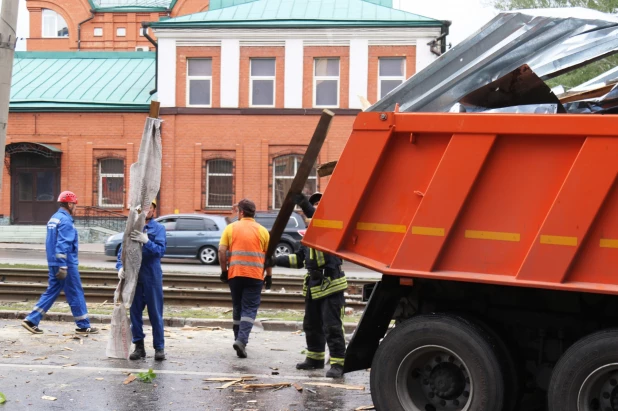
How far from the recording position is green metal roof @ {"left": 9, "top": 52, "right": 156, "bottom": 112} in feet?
113

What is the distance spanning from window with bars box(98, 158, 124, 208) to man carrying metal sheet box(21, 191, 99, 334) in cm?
2365

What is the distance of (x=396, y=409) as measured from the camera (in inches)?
252

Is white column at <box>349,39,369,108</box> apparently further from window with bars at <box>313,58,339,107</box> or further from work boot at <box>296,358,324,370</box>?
work boot at <box>296,358,324,370</box>

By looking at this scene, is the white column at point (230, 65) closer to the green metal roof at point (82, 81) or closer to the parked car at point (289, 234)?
the green metal roof at point (82, 81)

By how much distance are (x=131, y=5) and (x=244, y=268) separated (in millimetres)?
53676

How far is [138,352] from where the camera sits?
377 inches

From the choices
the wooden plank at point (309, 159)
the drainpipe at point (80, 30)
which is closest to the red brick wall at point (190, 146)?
the wooden plank at point (309, 159)

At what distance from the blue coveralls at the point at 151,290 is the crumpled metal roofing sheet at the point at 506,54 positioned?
12.8ft

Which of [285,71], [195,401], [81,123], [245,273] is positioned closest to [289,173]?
[285,71]

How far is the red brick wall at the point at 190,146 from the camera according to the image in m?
33.5

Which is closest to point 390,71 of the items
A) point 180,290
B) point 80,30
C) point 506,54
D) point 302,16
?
point 302,16

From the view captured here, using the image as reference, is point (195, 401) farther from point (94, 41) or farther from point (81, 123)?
point (94, 41)

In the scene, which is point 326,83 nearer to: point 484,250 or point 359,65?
point 359,65

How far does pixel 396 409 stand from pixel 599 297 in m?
1.65
